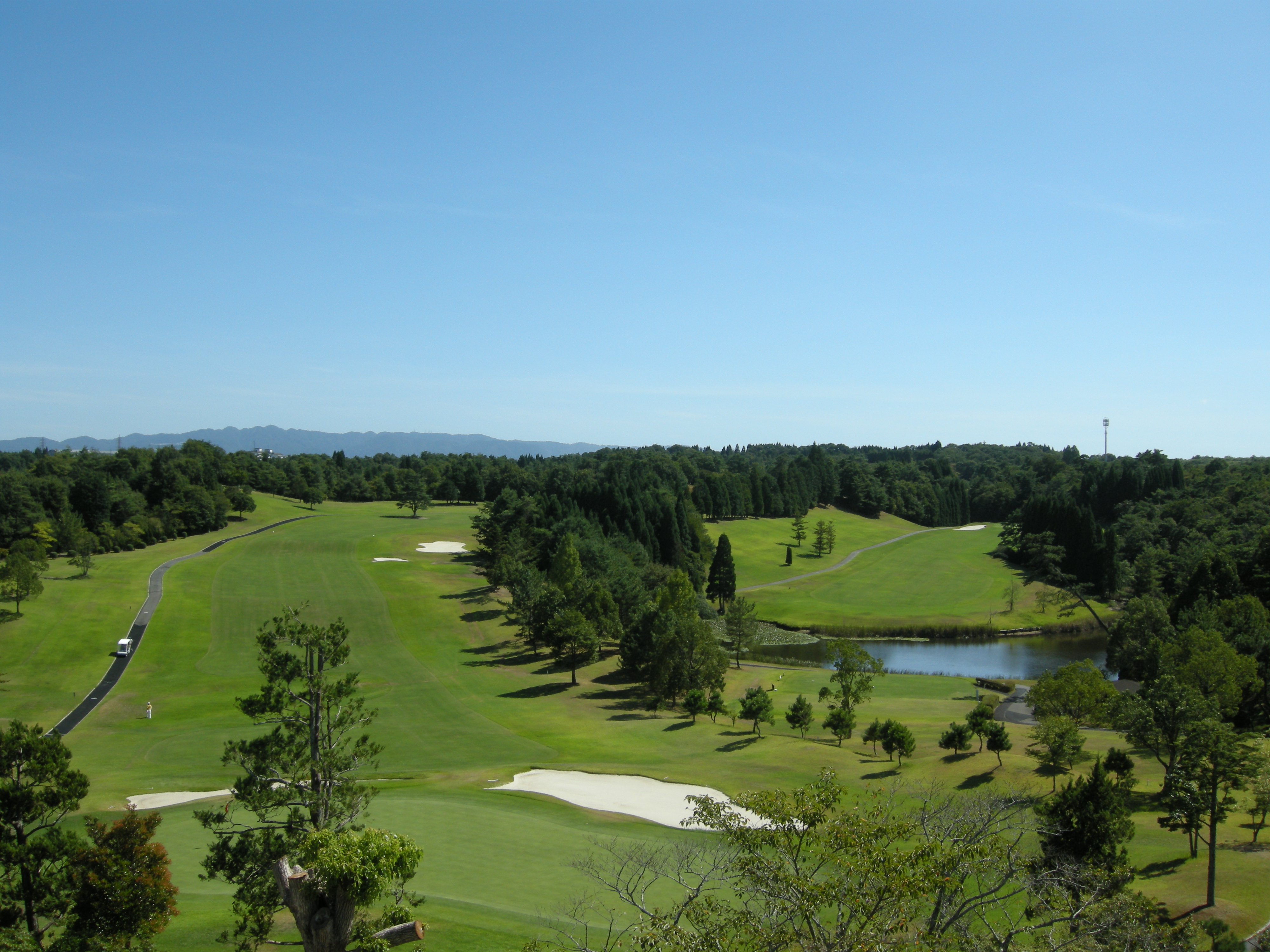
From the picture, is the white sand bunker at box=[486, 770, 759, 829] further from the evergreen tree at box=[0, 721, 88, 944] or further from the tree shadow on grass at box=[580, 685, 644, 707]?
the evergreen tree at box=[0, 721, 88, 944]

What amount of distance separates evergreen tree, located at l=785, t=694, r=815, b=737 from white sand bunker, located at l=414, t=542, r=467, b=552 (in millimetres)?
67633

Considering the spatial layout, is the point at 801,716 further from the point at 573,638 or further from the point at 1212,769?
the point at 1212,769

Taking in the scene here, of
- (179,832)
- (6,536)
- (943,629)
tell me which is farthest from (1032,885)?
(6,536)

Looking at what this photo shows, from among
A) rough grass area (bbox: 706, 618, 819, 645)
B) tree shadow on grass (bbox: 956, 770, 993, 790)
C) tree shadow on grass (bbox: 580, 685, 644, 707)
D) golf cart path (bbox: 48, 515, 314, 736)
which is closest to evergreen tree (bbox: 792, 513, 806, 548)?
rough grass area (bbox: 706, 618, 819, 645)

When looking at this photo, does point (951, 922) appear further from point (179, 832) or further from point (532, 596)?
point (532, 596)

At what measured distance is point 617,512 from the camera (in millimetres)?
103750

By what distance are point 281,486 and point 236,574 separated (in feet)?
241

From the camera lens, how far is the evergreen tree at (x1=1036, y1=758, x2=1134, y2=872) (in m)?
21.5

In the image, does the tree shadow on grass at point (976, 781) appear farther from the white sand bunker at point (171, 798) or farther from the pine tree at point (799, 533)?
the pine tree at point (799, 533)

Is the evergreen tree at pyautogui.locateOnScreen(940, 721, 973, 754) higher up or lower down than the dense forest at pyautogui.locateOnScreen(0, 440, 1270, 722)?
lower down

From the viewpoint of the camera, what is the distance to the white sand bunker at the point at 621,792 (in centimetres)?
3097

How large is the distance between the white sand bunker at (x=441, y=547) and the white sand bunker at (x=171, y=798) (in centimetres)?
6958

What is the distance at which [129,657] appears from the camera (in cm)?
5803

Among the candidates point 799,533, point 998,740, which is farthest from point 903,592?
point 998,740
